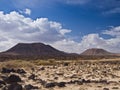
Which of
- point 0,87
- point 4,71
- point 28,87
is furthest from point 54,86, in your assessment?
point 4,71

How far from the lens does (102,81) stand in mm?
26375

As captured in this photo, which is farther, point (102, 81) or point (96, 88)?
point (102, 81)

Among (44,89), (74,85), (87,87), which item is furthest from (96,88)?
(44,89)

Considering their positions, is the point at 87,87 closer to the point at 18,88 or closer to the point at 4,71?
the point at 18,88

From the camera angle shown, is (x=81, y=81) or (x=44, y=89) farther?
(x=81, y=81)

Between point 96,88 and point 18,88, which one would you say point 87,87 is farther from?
point 18,88

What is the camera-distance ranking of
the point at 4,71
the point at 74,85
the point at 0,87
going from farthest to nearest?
the point at 4,71 < the point at 74,85 < the point at 0,87

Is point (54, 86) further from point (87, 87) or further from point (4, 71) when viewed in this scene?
point (4, 71)

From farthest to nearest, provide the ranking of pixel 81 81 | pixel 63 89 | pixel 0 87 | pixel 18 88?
pixel 81 81
pixel 63 89
pixel 0 87
pixel 18 88

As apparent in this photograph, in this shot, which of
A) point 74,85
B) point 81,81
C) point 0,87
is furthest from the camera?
point 81,81

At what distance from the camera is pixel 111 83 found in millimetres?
24906

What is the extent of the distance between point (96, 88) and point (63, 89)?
243 centimetres

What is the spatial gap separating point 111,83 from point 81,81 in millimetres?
2550

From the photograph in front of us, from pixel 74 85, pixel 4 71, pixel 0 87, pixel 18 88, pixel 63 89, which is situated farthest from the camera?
pixel 4 71
